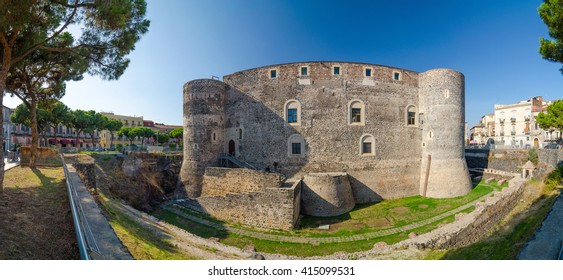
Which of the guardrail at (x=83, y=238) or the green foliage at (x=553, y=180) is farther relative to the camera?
the green foliage at (x=553, y=180)

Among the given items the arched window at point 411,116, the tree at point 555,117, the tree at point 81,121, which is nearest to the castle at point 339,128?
the arched window at point 411,116

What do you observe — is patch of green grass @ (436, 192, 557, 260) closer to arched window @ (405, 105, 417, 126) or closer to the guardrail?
the guardrail

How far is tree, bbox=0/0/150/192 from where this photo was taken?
25.9 feet

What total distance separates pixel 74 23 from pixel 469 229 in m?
19.2

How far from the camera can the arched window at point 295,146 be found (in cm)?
1859

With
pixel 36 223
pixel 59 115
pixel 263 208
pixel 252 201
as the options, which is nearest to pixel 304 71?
pixel 252 201

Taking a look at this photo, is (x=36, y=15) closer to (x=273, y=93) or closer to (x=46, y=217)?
(x=46, y=217)

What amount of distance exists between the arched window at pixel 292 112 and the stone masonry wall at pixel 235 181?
5.13 metres

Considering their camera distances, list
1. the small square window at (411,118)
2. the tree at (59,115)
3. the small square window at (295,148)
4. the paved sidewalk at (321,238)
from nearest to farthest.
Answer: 1. the paved sidewalk at (321,238)
2. the small square window at (295,148)
3. the small square window at (411,118)
4. the tree at (59,115)

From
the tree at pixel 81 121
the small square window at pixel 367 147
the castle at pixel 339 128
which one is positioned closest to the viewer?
the castle at pixel 339 128

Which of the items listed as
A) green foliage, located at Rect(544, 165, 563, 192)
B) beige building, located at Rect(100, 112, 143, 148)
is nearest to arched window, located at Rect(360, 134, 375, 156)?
green foliage, located at Rect(544, 165, 563, 192)

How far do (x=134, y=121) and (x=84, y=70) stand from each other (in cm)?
5113

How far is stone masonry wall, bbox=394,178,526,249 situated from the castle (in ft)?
21.3

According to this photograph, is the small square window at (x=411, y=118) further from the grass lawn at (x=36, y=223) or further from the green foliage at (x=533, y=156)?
the grass lawn at (x=36, y=223)
